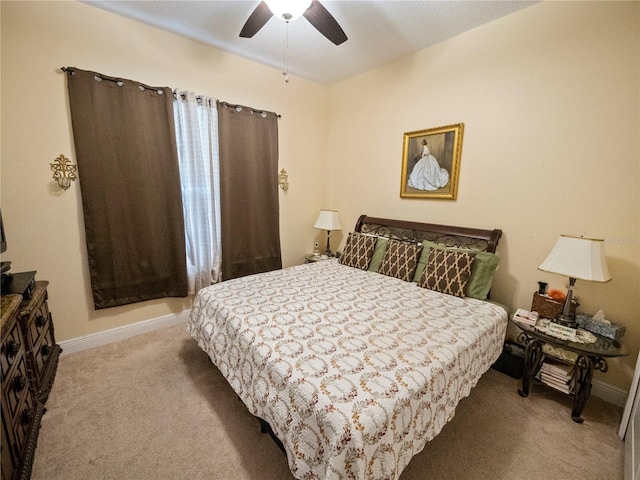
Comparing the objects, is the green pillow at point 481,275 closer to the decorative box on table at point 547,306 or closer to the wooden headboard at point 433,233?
the wooden headboard at point 433,233

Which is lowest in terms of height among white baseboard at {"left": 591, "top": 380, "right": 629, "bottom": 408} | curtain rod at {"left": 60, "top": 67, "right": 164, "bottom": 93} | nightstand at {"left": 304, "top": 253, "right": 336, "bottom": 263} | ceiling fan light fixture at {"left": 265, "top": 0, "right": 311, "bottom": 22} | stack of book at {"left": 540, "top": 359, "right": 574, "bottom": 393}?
white baseboard at {"left": 591, "top": 380, "right": 629, "bottom": 408}

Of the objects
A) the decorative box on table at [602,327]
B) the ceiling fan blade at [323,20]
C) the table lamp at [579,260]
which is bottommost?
the decorative box on table at [602,327]

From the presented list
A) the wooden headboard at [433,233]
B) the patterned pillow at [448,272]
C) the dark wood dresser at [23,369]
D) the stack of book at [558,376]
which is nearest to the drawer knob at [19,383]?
the dark wood dresser at [23,369]

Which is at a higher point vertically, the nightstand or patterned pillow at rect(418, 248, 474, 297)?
patterned pillow at rect(418, 248, 474, 297)

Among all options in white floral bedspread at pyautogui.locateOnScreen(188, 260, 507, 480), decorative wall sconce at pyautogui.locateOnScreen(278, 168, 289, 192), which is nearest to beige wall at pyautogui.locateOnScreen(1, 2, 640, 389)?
white floral bedspread at pyautogui.locateOnScreen(188, 260, 507, 480)

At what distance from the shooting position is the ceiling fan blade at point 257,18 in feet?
5.78

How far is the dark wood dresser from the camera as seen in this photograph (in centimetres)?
121

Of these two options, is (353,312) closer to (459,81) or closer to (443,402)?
(443,402)

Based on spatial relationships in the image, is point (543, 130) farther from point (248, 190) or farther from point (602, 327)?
point (248, 190)

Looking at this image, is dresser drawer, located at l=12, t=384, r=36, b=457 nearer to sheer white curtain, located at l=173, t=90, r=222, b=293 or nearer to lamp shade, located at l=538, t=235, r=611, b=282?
sheer white curtain, located at l=173, t=90, r=222, b=293

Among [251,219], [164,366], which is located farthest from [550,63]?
[164,366]

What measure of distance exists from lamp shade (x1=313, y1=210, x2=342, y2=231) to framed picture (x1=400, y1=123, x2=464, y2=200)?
2.92 feet

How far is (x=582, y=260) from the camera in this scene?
170 cm

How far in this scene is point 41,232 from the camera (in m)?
2.16
